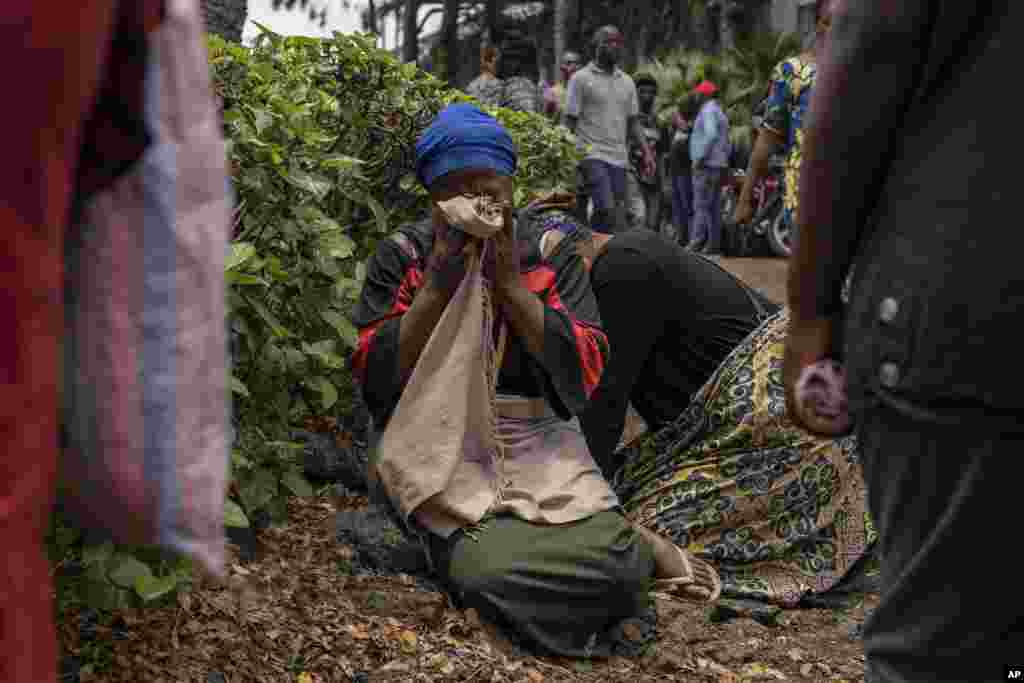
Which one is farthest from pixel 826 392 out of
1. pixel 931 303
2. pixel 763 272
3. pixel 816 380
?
pixel 763 272

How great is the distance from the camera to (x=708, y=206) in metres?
13.3

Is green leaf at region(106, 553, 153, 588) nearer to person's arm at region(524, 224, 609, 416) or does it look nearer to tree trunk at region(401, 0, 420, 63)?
person's arm at region(524, 224, 609, 416)

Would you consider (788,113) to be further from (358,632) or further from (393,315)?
(358,632)

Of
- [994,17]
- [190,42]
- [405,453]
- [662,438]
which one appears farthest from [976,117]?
[662,438]

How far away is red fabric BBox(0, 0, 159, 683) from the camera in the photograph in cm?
115

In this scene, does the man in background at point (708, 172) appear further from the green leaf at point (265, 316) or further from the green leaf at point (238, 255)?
the green leaf at point (238, 255)

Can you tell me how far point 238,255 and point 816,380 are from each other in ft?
4.83

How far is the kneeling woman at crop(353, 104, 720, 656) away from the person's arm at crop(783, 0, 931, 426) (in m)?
1.94

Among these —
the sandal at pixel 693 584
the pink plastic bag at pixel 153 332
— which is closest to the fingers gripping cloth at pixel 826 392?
the pink plastic bag at pixel 153 332

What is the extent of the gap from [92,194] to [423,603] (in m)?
2.56

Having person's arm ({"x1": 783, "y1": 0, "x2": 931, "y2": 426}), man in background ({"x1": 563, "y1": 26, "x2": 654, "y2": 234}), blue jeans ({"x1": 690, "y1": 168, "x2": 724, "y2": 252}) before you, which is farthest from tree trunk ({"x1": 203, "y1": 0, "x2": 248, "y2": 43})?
blue jeans ({"x1": 690, "y1": 168, "x2": 724, "y2": 252})

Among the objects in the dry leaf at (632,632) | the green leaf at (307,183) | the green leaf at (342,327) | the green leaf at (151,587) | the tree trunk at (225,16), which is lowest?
the dry leaf at (632,632)

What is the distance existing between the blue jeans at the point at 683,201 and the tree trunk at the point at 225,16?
963cm

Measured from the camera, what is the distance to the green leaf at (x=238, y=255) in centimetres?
279
